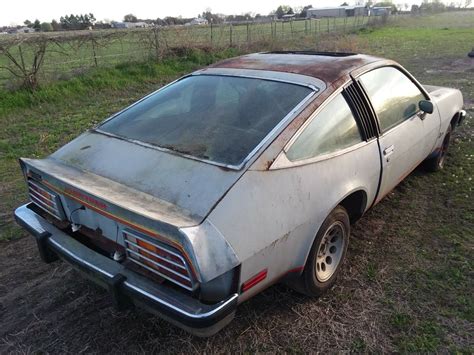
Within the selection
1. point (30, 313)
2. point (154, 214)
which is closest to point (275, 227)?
point (154, 214)

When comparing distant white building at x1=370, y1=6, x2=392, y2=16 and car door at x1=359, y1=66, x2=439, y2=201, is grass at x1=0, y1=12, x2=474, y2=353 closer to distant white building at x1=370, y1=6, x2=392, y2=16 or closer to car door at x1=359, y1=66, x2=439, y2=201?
car door at x1=359, y1=66, x2=439, y2=201

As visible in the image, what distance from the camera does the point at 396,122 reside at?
11.2ft

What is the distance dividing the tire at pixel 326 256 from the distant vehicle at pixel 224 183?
0.01 metres

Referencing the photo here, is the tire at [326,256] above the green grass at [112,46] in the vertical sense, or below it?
below

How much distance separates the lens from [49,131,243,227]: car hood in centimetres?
209

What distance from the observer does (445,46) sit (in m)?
18.9

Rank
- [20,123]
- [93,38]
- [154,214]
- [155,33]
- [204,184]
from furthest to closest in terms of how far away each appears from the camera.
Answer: [155,33], [93,38], [20,123], [204,184], [154,214]

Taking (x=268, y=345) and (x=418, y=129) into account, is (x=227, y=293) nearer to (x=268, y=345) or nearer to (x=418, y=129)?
(x=268, y=345)

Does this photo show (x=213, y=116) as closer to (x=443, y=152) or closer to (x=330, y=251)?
(x=330, y=251)

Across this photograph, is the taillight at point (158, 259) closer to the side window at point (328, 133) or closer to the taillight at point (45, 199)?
the taillight at point (45, 199)

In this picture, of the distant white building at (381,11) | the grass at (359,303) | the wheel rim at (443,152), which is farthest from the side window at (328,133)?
the distant white building at (381,11)

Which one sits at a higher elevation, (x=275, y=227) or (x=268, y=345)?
(x=275, y=227)

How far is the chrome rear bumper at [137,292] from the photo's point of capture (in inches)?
75.2

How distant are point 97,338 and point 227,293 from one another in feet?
3.46
